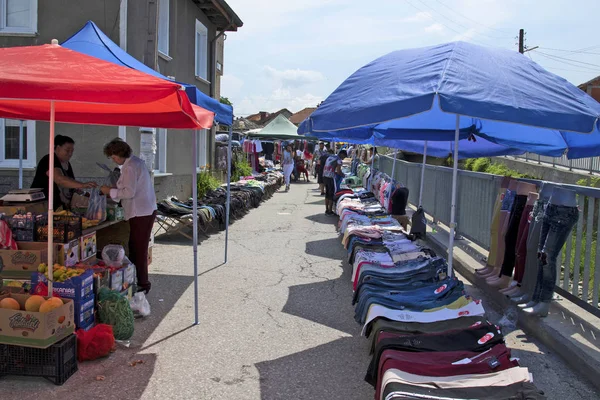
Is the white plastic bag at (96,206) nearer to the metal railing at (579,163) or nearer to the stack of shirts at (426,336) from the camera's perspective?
the stack of shirts at (426,336)

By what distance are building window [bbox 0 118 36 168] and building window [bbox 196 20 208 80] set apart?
7.89 m

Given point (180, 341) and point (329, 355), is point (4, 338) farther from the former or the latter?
point (329, 355)

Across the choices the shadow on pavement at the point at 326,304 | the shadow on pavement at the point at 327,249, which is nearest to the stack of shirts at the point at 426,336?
the shadow on pavement at the point at 326,304

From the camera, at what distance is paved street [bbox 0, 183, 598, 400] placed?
13.0 ft

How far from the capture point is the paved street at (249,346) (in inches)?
157

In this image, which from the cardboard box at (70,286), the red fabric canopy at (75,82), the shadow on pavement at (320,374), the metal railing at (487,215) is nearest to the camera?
the red fabric canopy at (75,82)

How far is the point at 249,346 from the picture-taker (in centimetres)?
488

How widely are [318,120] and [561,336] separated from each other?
3.02 meters

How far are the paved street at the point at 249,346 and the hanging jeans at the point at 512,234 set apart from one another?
2.13 feet

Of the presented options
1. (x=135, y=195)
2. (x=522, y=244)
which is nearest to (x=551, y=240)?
(x=522, y=244)

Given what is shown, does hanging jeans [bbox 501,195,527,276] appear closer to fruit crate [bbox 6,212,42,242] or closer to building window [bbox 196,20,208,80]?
fruit crate [bbox 6,212,42,242]

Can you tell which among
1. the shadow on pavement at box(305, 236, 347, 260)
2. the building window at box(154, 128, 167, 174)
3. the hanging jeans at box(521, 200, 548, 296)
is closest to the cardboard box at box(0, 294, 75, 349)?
the hanging jeans at box(521, 200, 548, 296)

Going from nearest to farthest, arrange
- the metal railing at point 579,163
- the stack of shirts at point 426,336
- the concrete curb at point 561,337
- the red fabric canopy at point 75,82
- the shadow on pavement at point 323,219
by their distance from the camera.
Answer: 1. the stack of shirts at point 426,336
2. the red fabric canopy at point 75,82
3. the concrete curb at point 561,337
4. the shadow on pavement at point 323,219
5. the metal railing at point 579,163

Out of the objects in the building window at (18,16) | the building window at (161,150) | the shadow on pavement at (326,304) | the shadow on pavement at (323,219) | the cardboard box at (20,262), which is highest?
the building window at (18,16)
